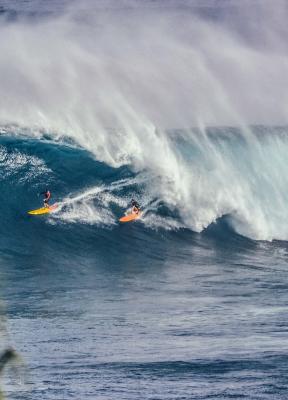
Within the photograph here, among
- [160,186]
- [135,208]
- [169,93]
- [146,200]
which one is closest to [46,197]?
[135,208]

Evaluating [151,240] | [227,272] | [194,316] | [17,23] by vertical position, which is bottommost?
[17,23]

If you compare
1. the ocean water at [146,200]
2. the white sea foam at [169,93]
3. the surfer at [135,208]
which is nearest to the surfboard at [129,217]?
the surfer at [135,208]

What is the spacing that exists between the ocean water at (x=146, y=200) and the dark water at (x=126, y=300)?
49 mm

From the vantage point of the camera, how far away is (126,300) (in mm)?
20609

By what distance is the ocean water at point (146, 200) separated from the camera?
1595cm

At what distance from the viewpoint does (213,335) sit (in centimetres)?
1728

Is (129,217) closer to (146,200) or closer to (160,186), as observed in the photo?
(146,200)

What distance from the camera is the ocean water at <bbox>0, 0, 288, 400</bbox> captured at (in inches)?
628

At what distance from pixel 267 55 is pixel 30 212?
75.8 ft

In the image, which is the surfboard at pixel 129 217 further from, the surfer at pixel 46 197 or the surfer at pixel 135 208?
the surfer at pixel 46 197

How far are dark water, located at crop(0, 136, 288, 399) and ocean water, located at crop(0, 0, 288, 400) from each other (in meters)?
0.05

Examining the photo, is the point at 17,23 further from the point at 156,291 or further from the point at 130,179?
the point at 156,291

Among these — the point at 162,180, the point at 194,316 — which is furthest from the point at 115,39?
the point at 194,316

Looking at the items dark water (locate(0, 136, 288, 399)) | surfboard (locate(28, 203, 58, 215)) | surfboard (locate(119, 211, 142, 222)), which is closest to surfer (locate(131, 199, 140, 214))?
surfboard (locate(119, 211, 142, 222))
